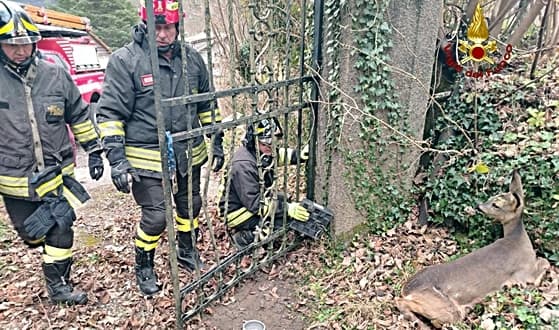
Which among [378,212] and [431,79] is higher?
[431,79]

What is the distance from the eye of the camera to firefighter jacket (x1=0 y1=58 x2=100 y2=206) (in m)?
2.78

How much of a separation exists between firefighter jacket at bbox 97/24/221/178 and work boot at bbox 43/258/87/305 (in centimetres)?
100

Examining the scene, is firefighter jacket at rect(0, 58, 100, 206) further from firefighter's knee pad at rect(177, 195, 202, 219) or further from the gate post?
the gate post

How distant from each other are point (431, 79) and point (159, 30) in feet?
8.24

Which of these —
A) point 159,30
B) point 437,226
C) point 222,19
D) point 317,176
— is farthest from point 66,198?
point 222,19

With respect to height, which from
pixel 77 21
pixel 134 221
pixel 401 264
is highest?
pixel 77 21

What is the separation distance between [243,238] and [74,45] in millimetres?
5410

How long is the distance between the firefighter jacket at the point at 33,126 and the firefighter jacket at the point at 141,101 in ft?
1.16

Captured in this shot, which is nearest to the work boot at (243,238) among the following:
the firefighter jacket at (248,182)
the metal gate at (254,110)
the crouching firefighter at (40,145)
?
the metal gate at (254,110)

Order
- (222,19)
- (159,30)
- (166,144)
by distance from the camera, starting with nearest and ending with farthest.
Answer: (166,144) → (159,30) → (222,19)

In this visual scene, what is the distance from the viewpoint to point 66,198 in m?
3.14

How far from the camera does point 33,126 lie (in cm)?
284

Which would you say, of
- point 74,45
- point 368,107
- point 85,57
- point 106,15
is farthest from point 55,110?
point 106,15

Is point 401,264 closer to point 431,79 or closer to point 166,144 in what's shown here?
point 431,79
